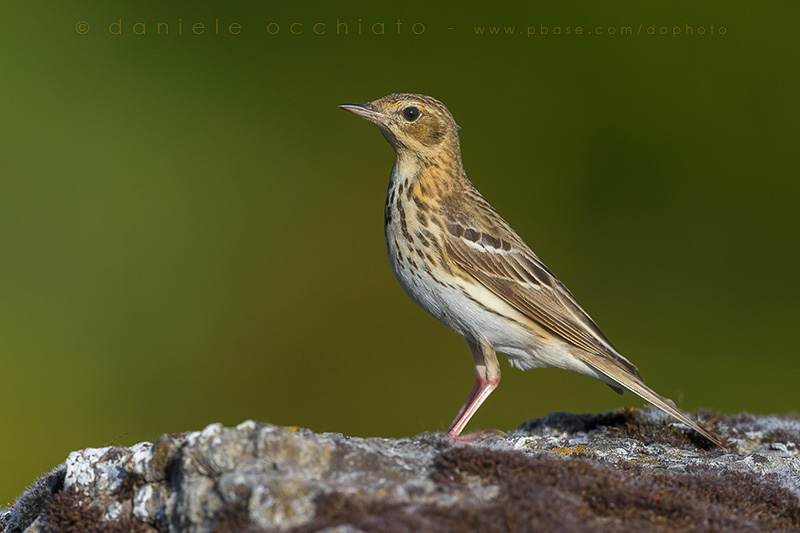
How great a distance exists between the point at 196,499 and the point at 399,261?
3.17 m

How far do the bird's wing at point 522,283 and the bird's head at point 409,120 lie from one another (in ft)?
2.75

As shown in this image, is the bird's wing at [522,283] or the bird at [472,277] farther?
the bird's wing at [522,283]

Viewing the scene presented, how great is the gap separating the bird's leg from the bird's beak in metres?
2.03

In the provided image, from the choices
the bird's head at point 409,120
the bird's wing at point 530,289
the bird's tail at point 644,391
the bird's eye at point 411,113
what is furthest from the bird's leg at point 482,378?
the bird's eye at point 411,113

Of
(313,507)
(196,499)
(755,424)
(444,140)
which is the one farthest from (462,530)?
(755,424)

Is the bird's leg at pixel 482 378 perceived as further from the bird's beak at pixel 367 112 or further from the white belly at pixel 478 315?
the bird's beak at pixel 367 112

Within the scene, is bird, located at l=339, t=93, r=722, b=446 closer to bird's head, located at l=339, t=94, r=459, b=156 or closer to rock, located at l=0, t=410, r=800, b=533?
bird's head, located at l=339, t=94, r=459, b=156

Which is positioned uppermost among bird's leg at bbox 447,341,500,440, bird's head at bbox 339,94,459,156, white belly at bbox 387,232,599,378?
bird's head at bbox 339,94,459,156

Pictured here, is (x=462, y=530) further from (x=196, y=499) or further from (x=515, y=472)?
(x=196, y=499)

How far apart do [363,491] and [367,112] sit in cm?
401

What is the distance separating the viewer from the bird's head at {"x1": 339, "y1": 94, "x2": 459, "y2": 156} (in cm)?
705

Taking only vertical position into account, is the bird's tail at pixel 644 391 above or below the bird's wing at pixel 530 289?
below

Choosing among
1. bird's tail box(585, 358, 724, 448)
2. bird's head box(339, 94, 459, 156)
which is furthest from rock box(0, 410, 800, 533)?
bird's head box(339, 94, 459, 156)

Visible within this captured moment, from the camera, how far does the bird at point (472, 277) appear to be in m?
6.48
